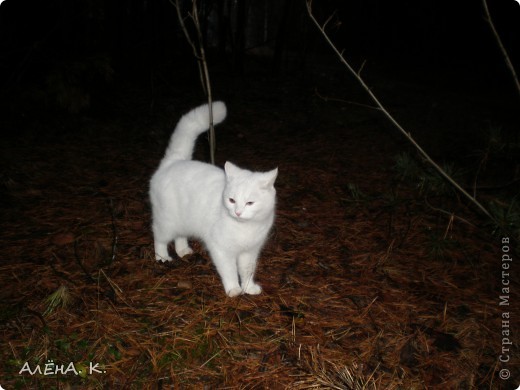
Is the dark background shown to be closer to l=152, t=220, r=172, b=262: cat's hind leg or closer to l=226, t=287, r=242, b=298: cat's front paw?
l=226, t=287, r=242, b=298: cat's front paw

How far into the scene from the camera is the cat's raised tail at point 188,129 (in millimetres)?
3002

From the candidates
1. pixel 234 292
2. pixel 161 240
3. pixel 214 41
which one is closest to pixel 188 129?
pixel 161 240

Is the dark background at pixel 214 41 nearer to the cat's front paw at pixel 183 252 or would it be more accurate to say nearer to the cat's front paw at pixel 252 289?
the cat's front paw at pixel 252 289

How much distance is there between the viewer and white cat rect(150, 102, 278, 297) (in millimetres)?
2432

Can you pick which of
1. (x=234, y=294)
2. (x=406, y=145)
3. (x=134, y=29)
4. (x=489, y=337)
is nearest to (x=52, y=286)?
(x=234, y=294)

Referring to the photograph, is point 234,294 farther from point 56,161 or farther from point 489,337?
point 56,161

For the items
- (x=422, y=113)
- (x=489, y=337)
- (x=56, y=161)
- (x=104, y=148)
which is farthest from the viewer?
(x=422, y=113)

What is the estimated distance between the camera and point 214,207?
2627mm

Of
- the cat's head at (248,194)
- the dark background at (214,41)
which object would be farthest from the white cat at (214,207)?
the dark background at (214,41)

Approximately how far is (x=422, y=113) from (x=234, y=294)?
6.48 m

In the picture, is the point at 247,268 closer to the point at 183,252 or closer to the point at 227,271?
the point at 227,271

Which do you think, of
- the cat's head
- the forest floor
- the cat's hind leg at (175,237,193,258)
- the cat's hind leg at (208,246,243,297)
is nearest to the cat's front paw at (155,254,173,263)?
the forest floor

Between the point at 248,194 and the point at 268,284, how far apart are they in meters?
0.75

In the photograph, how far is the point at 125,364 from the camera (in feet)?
6.13
